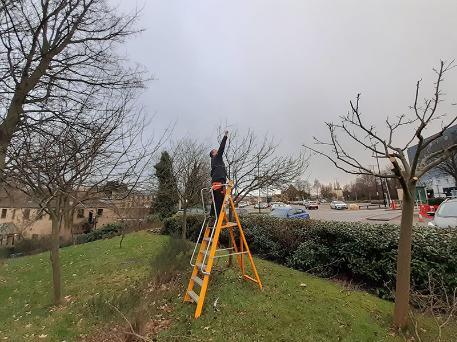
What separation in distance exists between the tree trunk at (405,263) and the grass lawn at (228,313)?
319 millimetres

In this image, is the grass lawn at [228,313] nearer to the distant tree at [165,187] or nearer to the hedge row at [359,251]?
the hedge row at [359,251]

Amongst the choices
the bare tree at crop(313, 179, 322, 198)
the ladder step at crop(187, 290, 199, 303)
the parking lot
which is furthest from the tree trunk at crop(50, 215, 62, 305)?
the bare tree at crop(313, 179, 322, 198)

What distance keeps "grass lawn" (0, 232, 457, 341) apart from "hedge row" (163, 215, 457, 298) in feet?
1.78

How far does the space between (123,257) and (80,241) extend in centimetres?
1642

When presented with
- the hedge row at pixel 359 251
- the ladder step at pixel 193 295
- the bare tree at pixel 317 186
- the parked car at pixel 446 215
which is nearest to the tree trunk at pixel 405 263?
the hedge row at pixel 359 251

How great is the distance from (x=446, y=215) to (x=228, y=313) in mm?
7293

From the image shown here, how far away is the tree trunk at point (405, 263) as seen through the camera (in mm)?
4223

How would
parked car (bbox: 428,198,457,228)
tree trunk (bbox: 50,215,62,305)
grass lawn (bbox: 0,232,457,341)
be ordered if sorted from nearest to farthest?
grass lawn (bbox: 0,232,457,341), tree trunk (bbox: 50,215,62,305), parked car (bbox: 428,198,457,228)

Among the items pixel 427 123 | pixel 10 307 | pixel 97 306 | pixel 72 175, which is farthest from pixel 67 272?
pixel 427 123

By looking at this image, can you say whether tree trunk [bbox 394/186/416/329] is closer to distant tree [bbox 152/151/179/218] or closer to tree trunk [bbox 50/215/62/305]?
tree trunk [bbox 50/215/62/305]

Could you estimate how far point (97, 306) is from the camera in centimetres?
557

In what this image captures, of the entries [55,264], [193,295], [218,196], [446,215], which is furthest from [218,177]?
[446,215]

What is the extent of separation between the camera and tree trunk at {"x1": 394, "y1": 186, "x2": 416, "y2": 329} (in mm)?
4223

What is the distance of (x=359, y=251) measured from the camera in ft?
21.9
